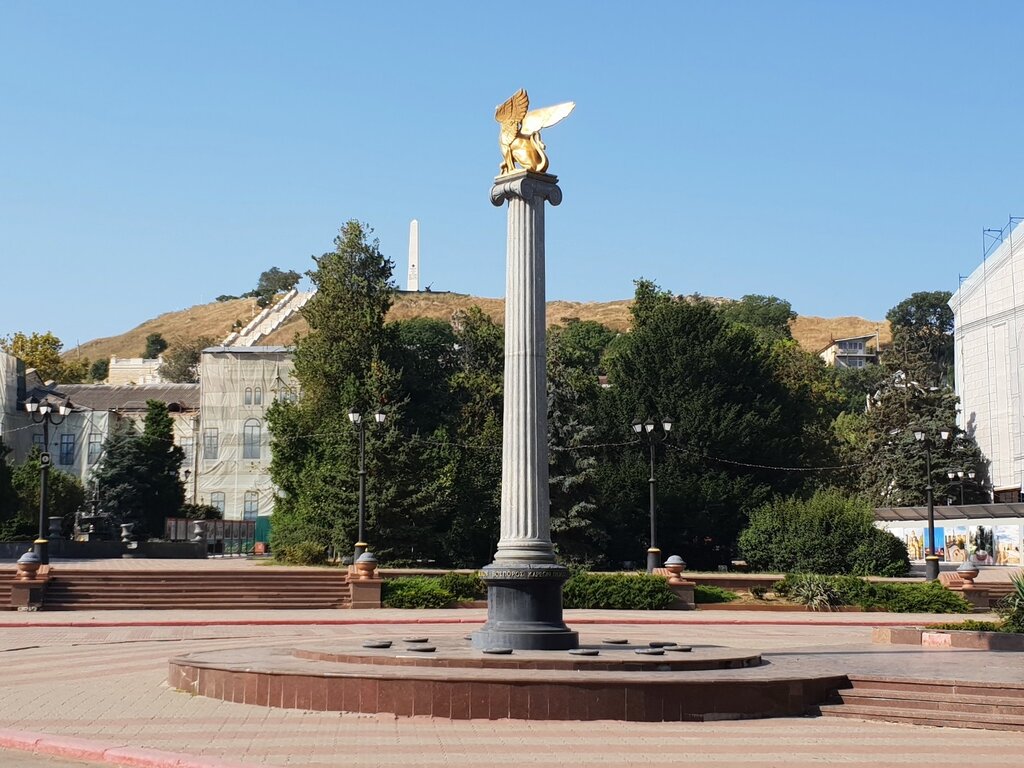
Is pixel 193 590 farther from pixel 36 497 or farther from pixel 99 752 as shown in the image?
pixel 36 497

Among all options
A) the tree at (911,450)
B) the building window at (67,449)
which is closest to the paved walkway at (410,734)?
the tree at (911,450)

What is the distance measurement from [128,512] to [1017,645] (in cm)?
5791

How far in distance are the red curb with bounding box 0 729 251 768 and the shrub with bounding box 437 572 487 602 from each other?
73.1ft

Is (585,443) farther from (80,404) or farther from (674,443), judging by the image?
(80,404)

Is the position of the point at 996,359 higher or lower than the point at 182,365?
lower

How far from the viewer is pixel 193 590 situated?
33156mm

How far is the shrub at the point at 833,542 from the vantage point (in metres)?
42.0

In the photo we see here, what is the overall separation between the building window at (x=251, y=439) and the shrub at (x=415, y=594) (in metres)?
44.9

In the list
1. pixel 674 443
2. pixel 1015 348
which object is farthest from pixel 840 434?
pixel 674 443

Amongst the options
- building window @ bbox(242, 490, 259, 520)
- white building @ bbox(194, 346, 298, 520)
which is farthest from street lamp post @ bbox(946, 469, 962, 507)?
building window @ bbox(242, 490, 259, 520)

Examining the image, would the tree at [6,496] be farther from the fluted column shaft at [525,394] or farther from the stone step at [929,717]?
the stone step at [929,717]

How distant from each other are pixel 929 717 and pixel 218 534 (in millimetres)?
57425

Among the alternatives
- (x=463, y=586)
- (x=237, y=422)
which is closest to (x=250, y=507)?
(x=237, y=422)

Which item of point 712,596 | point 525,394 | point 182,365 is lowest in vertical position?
point 712,596
